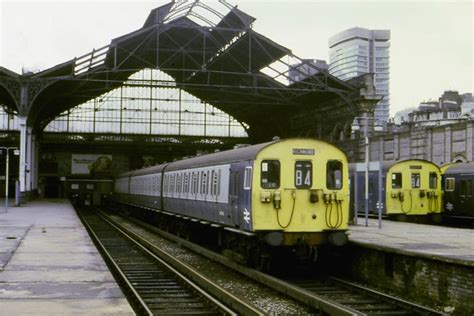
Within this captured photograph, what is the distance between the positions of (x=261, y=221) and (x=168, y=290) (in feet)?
8.31

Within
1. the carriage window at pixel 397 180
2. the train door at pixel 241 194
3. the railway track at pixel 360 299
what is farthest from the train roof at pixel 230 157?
the carriage window at pixel 397 180

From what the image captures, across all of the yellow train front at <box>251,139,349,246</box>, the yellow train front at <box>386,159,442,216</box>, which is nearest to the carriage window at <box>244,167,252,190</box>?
the yellow train front at <box>251,139,349,246</box>

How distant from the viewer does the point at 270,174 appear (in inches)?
578

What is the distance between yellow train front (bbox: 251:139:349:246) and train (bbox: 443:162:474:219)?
12517 mm

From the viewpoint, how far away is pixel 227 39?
4044 cm

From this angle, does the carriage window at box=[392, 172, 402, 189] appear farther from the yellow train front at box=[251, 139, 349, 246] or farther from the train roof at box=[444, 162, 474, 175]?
the yellow train front at box=[251, 139, 349, 246]

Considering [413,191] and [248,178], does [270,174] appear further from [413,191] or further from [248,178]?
[413,191]

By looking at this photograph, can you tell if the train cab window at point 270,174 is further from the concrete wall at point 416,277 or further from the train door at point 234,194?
the concrete wall at point 416,277

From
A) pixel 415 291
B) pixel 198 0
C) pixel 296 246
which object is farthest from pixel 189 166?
pixel 198 0

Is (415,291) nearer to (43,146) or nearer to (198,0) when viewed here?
(198,0)

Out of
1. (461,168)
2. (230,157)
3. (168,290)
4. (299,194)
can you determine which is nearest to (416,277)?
(299,194)

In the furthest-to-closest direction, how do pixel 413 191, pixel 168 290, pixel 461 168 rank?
pixel 413 191 → pixel 461 168 → pixel 168 290

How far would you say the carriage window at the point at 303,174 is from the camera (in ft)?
48.6

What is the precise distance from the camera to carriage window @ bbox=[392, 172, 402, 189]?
27.2 meters
